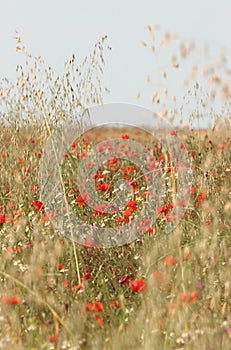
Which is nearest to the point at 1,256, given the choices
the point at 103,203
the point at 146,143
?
the point at 103,203

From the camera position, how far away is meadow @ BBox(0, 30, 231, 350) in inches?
81.5

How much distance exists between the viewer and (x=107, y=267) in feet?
9.59

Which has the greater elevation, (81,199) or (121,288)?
(81,199)

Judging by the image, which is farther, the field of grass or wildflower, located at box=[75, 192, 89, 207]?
wildflower, located at box=[75, 192, 89, 207]

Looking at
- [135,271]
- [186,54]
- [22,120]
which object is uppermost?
[186,54]

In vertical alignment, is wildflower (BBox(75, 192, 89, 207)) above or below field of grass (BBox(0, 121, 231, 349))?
above

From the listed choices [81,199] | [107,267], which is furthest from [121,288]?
[81,199]

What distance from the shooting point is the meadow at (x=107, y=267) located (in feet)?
6.79

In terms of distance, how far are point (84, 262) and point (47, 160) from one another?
1069 millimetres

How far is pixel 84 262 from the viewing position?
3021 mm

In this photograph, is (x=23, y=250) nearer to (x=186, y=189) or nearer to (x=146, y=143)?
(x=186, y=189)

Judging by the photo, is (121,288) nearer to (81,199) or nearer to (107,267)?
(107,267)

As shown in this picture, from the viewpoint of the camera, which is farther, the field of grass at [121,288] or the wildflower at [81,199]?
the wildflower at [81,199]

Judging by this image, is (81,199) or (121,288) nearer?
(121,288)
